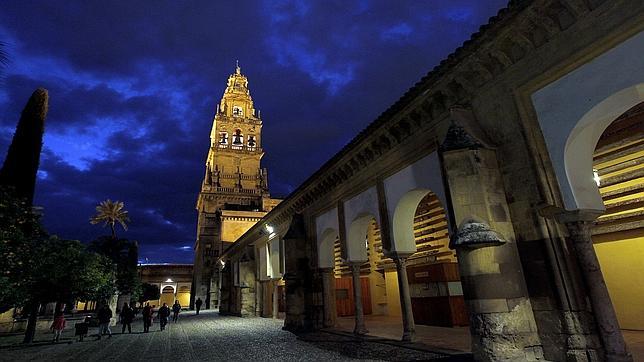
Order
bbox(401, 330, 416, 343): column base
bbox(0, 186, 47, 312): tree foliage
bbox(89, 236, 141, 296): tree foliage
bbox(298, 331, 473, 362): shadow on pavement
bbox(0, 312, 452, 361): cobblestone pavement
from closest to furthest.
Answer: bbox(298, 331, 473, 362): shadow on pavement < bbox(0, 312, 452, 361): cobblestone pavement < bbox(401, 330, 416, 343): column base < bbox(0, 186, 47, 312): tree foliage < bbox(89, 236, 141, 296): tree foliage

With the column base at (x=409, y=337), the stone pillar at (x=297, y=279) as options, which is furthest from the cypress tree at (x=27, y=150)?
the column base at (x=409, y=337)

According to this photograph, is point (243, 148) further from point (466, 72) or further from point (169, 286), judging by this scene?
point (466, 72)

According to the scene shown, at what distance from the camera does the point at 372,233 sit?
1675 centimetres

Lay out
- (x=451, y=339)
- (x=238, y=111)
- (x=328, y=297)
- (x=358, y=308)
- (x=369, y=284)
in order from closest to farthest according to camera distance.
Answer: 1. (x=451, y=339)
2. (x=358, y=308)
3. (x=328, y=297)
4. (x=369, y=284)
5. (x=238, y=111)

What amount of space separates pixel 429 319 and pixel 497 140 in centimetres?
835

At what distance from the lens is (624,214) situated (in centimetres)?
807

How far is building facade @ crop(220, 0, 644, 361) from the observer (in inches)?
196

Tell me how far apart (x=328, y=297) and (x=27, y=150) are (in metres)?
20.7

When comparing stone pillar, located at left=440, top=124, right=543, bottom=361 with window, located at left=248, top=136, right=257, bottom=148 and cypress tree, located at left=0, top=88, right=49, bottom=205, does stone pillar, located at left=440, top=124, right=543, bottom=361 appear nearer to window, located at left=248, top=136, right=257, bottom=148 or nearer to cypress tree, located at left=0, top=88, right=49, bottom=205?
cypress tree, located at left=0, top=88, right=49, bottom=205

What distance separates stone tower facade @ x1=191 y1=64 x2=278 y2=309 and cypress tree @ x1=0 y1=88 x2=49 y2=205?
24227 mm

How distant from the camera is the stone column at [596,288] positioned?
4660 millimetres

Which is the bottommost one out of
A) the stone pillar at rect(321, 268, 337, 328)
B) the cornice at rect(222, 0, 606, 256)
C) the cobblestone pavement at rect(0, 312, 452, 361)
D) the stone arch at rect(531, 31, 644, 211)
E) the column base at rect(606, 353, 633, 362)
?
the cobblestone pavement at rect(0, 312, 452, 361)

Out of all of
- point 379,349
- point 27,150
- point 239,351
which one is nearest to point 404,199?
point 379,349

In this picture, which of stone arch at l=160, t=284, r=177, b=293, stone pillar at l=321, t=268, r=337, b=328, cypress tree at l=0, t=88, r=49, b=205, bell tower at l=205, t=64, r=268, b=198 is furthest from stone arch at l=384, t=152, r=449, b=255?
stone arch at l=160, t=284, r=177, b=293
